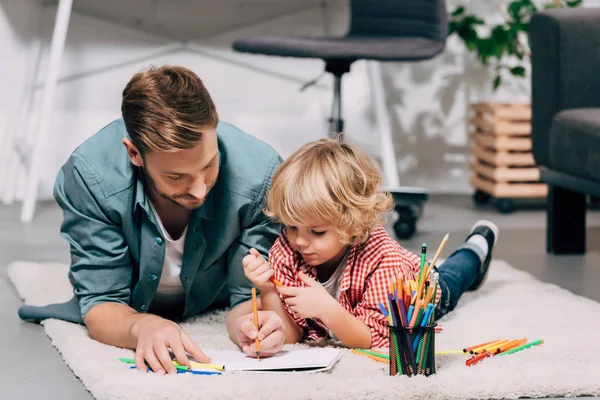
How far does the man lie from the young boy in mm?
76

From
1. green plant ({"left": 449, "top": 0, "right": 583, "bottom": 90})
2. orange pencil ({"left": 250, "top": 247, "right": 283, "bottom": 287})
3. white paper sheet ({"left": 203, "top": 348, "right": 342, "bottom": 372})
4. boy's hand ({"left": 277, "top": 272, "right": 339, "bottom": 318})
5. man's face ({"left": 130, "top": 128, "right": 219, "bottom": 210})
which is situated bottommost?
white paper sheet ({"left": 203, "top": 348, "right": 342, "bottom": 372})

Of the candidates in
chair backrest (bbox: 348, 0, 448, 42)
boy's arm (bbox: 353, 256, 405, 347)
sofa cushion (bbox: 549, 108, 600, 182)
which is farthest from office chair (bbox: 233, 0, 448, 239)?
boy's arm (bbox: 353, 256, 405, 347)

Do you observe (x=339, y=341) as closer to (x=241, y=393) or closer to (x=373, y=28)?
(x=241, y=393)

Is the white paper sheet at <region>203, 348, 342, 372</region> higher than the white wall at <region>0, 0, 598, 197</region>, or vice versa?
the white wall at <region>0, 0, 598, 197</region>

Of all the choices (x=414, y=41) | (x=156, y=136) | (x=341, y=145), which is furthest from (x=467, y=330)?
(x=414, y=41)

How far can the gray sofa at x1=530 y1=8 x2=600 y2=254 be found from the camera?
91.0 inches

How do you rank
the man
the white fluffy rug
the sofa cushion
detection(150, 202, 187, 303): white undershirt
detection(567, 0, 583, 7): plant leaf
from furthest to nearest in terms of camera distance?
1. detection(567, 0, 583, 7): plant leaf
2. the sofa cushion
3. detection(150, 202, 187, 303): white undershirt
4. the man
5. the white fluffy rug

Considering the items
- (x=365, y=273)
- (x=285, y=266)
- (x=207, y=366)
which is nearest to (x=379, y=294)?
(x=365, y=273)

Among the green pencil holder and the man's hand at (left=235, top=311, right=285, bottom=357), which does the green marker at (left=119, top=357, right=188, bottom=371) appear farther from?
the green pencil holder

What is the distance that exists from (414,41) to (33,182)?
1.24m

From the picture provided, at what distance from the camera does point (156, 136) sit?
4.70 feet

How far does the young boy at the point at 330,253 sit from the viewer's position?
5.01ft

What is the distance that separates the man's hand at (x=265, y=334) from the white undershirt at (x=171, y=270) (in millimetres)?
235

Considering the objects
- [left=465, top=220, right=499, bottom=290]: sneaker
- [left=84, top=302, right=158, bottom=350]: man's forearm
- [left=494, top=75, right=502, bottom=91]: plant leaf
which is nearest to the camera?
[left=84, top=302, right=158, bottom=350]: man's forearm
